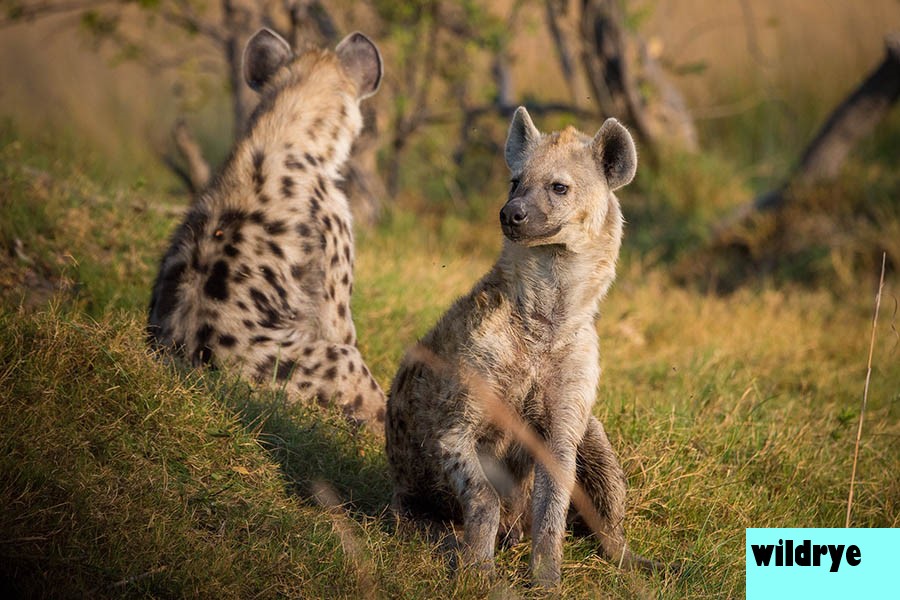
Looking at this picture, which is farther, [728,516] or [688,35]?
[688,35]

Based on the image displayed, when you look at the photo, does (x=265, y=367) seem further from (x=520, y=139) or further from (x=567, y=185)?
(x=567, y=185)

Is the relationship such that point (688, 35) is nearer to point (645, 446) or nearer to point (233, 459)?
point (645, 446)

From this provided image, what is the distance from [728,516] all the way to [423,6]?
15.6 feet

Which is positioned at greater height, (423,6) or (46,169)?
(423,6)

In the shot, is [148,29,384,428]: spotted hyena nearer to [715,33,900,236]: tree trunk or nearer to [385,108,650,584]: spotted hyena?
[385,108,650,584]: spotted hyena

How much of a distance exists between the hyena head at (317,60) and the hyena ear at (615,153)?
6.65 ft

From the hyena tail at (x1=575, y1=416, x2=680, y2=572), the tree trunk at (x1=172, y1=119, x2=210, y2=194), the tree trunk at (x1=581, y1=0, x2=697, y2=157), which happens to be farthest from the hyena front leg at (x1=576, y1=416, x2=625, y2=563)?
the tree trunk at (x1=581, y1=0, x2=697, y2=157)

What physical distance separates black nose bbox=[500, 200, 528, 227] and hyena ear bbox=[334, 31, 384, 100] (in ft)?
7.42

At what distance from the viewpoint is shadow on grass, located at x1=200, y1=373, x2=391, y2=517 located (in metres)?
3.78

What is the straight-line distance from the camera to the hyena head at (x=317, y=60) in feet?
17.3

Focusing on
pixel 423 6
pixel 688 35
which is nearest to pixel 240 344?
pixel 423 6

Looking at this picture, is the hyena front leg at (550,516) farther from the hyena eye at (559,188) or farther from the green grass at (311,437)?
the hyena eye at (559,188)

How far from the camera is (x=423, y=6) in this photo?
767 cm

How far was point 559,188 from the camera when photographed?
3443mm
